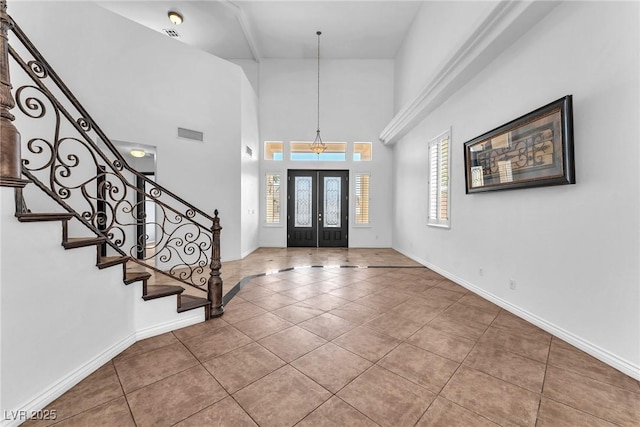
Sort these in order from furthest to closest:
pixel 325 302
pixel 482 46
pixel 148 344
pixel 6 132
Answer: pixel 325 302 → pixel 482 46 → pixel 148 344 → pixel 6 132

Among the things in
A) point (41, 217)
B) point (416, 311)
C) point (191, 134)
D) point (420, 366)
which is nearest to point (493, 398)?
point (420, 366)

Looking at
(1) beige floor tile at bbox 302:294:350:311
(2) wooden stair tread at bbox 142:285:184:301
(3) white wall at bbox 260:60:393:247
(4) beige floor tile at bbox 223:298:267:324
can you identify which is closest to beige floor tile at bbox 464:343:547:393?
(1) beige floor tile at bbox 302:294:350:311

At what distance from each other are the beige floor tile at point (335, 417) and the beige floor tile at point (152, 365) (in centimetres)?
105

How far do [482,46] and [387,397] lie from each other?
3832 mm

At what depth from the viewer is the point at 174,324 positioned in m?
2.42

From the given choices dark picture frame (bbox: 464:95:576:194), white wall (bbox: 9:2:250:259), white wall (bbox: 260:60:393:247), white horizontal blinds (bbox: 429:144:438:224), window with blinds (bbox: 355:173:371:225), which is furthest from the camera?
window with blinds (bbox: 355:173:371:225)

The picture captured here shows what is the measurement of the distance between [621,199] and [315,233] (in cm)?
626

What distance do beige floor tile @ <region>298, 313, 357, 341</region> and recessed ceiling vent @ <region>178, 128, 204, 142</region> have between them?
4347mm

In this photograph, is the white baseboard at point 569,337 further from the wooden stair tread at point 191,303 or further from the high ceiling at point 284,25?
the high ceiling at point 284,25

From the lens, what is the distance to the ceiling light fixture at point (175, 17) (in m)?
5.41

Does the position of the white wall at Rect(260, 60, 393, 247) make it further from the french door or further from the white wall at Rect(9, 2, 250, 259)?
the white wall at Rect(9, 2, 250, 259)

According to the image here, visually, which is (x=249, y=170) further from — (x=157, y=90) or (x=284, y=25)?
(x=284, y=25)

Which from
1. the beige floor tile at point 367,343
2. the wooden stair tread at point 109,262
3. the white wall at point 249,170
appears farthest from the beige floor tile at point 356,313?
the white wall at point 249,170

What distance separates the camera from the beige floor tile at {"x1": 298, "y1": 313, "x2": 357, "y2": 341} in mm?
2373
